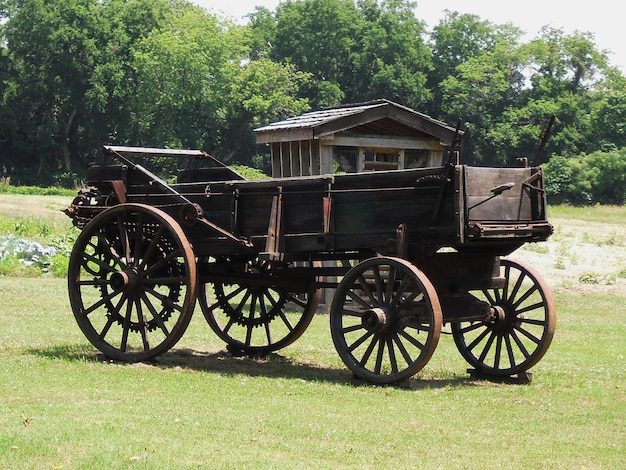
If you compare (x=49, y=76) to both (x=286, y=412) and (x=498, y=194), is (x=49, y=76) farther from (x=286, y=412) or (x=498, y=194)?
(x=286, y=412)

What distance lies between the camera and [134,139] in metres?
78.2

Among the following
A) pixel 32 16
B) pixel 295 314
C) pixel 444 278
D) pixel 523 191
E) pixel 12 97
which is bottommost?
pixel 295 314

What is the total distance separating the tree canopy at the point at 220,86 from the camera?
75.1 metres

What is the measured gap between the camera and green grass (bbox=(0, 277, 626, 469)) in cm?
831

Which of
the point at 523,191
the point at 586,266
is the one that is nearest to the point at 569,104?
the point at 586,266

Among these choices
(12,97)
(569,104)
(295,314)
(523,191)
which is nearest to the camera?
(523,191)

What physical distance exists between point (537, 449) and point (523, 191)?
4038 mm

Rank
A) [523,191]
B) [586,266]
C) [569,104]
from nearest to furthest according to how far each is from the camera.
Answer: [523,191] < [586,266] < [569,104]

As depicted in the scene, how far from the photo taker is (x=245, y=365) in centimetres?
1375

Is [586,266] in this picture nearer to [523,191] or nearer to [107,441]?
[523,191]

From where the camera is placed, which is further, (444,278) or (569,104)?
(569,104)

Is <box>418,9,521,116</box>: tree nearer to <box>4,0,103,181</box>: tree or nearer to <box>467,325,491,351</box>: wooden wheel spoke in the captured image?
<box>4,0,103,181</box>: tree

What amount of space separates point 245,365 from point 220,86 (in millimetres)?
64876

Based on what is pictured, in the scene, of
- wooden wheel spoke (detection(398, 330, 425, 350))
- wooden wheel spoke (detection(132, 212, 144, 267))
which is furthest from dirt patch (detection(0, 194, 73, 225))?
wooden wheel spoke (detection(398, 330, 425, 350))
